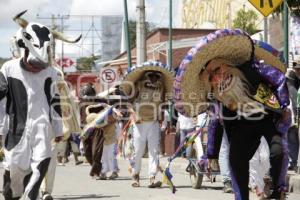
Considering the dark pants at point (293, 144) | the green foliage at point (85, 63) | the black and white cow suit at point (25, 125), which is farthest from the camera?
the green foliage at point (85, 63)

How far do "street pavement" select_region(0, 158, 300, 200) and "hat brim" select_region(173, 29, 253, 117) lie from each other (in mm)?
1773

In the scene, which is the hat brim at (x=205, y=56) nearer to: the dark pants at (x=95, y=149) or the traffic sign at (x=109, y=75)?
the dark pants at (x=95, y=149)

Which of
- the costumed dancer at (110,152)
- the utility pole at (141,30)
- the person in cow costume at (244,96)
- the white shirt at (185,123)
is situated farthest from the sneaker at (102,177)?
the person in cow costume at (244,96)

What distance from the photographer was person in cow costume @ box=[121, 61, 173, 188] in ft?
40.2

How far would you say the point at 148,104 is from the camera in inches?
483

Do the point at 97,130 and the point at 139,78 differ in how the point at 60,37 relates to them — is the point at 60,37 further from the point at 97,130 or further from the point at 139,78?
the point at 97,130

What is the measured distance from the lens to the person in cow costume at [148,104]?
1226 cm

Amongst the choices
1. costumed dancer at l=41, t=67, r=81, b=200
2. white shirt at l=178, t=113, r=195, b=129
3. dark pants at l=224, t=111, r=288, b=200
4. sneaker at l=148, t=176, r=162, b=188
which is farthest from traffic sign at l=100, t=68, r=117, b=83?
dark pants at l=224, t=111, r=288, b=200

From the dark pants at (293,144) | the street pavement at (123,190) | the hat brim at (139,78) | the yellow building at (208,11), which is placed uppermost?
the yellow building at (208,11)

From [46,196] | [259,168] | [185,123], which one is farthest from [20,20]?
[185,123]

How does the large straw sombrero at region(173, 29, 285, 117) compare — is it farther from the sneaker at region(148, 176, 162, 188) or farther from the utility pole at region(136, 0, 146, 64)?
the utility pole at region(136, 0, 146, 64)

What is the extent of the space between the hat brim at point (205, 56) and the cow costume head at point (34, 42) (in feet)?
4.39

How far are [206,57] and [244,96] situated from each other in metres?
0.52

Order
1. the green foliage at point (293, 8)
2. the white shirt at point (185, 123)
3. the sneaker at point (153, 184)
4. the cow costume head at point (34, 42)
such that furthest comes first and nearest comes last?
the white shirt at point (185, 123) < the green foliage at point (293, 8) < the sneaker at point (153, 184) < the cow costume head at point (34, 42)
